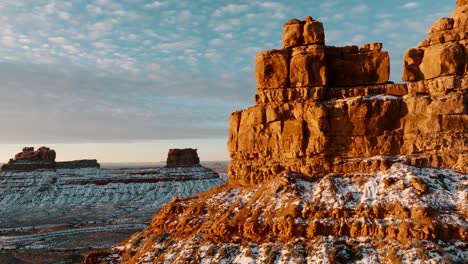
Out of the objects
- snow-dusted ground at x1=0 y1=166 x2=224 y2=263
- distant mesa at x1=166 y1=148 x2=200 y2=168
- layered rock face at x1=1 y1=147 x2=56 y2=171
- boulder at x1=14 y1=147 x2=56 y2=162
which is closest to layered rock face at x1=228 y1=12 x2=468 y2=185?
snow-dusted ground at x1=0 y1=166 x2=224 y2=263

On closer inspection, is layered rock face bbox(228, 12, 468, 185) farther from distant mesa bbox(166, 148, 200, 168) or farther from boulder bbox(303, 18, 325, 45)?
distant mesa bbox(166, 148, 200, 168)

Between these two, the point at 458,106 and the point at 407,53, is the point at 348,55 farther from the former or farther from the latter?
the point at 458,106

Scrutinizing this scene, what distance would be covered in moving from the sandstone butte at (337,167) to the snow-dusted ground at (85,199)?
60.8 meters

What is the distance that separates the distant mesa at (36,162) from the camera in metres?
169

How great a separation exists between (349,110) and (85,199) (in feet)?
442

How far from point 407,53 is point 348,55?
6.07m

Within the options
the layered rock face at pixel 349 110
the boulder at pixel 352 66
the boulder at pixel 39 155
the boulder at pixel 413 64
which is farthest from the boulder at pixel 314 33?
the boulder at pixel 39 155

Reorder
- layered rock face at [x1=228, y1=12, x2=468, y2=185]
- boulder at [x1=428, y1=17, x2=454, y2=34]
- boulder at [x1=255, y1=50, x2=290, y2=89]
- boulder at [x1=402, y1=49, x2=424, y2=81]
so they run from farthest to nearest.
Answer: boulder at [x1=255, y1=50, x2=290, y2=89] < boulder at [x1=402, y1=49, x2=424, y2=81] < boulder at [x1=428, y1=17, x2=454, y2=34] < layered rock face at [x1=228, y1=12, x2=468, y2=185]

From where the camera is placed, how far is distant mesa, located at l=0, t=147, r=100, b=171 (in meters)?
169

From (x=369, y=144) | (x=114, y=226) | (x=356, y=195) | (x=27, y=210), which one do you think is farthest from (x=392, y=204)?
(x=27, y=210)

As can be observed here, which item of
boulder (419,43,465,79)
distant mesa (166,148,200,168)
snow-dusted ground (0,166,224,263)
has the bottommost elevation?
snow-dusted ground (0,166,224,263)

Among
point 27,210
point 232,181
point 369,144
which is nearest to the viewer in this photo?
point 369,144

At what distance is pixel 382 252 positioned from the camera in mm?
26734

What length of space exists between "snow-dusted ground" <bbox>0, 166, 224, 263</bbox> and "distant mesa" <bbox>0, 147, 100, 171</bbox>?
384cm
